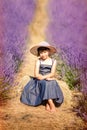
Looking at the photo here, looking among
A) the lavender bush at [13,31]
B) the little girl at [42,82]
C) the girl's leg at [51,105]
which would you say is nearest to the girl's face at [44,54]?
the little girl at [42,82]

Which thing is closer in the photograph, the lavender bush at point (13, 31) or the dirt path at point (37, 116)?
the dirt path at point (37, 116)

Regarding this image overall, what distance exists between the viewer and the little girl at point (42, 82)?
8.93 ft

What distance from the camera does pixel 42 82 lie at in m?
2.71

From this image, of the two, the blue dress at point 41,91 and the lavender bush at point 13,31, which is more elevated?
the lavender bush at point 13,31

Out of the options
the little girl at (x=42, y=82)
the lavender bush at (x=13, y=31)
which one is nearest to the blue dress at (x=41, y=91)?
the little girl at (x=42, y=82)

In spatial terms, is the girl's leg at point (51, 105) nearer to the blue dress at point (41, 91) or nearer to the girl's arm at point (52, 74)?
the blue dress at point (41, 91)

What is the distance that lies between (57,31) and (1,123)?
0.66 metres

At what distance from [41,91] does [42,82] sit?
0.05 meters

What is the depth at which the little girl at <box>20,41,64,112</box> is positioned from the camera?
2.72 m

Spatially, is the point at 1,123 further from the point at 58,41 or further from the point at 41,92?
the point at 58,41

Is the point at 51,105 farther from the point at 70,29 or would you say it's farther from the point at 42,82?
the point at 70,29

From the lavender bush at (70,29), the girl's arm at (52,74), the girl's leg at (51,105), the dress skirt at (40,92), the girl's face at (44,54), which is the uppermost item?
the lavender bush at (70,29)

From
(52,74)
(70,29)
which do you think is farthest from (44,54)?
(70,29)

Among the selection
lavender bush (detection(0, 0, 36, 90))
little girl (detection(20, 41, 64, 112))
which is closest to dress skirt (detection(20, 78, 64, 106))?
little girl (detection(20, 41, 64, 112))
